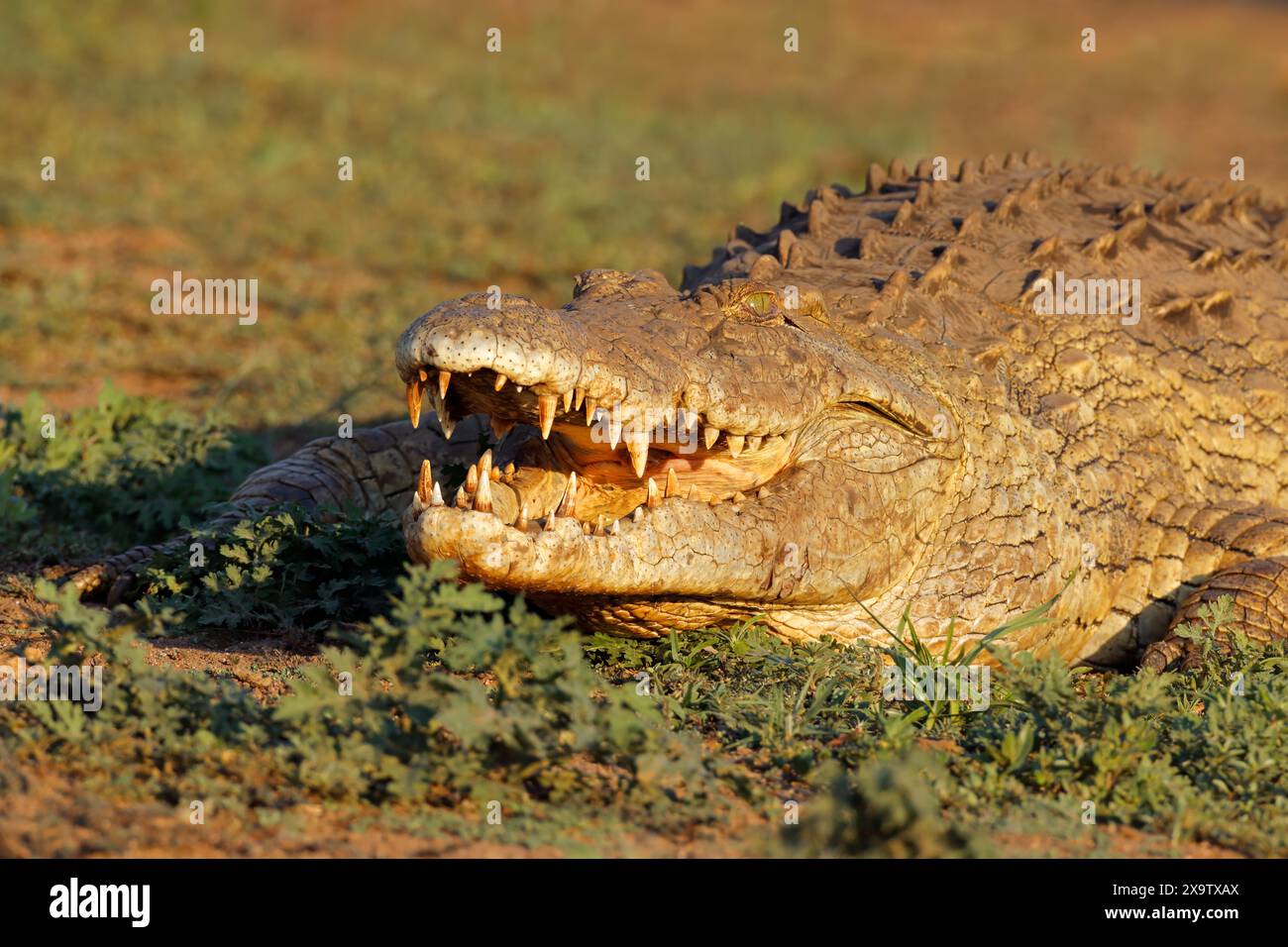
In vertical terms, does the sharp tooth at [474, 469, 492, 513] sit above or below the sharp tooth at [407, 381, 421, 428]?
below

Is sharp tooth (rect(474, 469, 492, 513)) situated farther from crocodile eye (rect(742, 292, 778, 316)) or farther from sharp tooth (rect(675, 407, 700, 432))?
crocodile eye (rect(742, 292, 778, 316))

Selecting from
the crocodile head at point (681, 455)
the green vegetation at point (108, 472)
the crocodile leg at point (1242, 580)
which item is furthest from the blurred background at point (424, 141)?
the crocodile leg at point (1242, 580)

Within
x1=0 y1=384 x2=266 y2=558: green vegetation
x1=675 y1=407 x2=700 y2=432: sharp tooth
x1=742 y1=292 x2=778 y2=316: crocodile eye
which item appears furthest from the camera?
x1=0 y1=384 x2=266 y2=558: green vegetation

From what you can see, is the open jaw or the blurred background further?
the blurred background

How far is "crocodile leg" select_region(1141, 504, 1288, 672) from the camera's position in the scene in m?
5.20

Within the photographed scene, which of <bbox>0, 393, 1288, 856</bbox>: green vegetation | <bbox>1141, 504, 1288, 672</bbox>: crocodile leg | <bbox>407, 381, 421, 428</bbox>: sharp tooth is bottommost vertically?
<bbox>0, 393, 1288, 856</bbox>: green vegetation

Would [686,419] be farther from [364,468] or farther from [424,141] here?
[424,141]

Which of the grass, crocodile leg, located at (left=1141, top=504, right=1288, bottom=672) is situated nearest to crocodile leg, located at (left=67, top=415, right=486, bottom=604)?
the grass

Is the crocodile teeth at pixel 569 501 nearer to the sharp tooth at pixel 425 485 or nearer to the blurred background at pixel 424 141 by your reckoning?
the sharp tooth at pixel 425 485

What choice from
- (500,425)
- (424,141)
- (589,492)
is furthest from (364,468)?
(424,141)

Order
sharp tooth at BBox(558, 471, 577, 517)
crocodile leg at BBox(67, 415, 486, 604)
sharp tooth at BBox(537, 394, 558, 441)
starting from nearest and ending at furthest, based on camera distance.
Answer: sharp tooth at BBox(537, 394, 558, 441) < sharp tooth at BBox(558, 471, 577, 517) < crocodile leg at BBox(67, 415, 486, 604)

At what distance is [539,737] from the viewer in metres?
3.34
